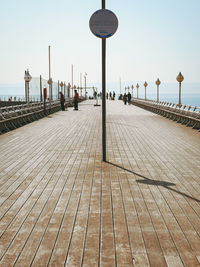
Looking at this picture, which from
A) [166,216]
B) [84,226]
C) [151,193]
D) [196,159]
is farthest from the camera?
[196,159]

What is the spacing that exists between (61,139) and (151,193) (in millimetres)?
6754

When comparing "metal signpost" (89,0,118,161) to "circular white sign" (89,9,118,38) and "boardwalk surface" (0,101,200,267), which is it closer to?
"circular white sign" (89,9,118,38)

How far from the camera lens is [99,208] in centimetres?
475

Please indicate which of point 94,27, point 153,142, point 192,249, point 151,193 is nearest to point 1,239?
point 192,249

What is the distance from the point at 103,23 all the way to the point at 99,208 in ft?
14.5

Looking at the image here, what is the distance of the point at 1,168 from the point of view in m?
7.27

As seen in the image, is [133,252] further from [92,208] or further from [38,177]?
[38,177]

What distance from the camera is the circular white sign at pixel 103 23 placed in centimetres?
723

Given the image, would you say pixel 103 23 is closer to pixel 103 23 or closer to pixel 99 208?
pixel 103 23

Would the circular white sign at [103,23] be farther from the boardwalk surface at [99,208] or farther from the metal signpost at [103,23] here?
the boardwalk surface at [99,208]

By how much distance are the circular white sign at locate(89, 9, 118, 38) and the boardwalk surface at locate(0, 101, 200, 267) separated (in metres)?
3.04

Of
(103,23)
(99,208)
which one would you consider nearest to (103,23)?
(103,23)

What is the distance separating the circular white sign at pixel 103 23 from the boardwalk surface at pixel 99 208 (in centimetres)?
304

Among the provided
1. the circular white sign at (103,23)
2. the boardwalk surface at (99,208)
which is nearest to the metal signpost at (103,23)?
the circular white sign at (103,23)
